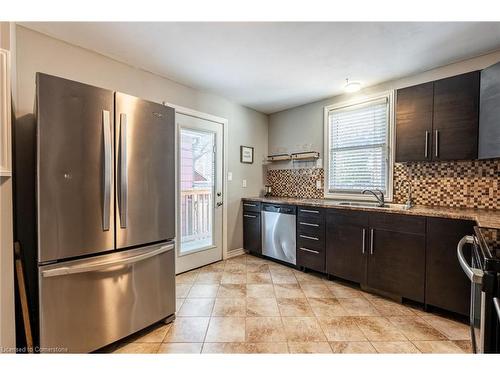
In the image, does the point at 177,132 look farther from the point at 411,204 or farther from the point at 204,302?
the point at 411,204

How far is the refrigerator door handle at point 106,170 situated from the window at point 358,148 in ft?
9.14

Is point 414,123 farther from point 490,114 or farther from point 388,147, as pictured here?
point 490,114

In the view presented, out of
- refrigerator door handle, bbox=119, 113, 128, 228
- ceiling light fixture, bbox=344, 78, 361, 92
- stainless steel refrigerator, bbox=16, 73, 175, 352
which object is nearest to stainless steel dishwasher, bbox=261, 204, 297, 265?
ceiling light fixture, bbox=344, 78, 361, 92

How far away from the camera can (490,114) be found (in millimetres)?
1864

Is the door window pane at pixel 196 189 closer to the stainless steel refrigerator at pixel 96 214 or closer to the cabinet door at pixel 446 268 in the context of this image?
the stainless steel refrigerator at pixel 96 214

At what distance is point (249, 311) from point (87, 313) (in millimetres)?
1251

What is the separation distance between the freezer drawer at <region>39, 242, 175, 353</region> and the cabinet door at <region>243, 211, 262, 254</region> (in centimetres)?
182

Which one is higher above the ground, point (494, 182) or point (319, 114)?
point (319, 114)

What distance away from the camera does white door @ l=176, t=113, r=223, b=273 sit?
2914 millimetres

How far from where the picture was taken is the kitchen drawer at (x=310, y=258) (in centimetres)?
279

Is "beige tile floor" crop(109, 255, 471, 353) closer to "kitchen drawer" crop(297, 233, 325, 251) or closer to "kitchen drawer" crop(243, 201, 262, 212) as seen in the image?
"kitchen drawer" crop(297, 233, 325, 251)

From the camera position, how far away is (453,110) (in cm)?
214
